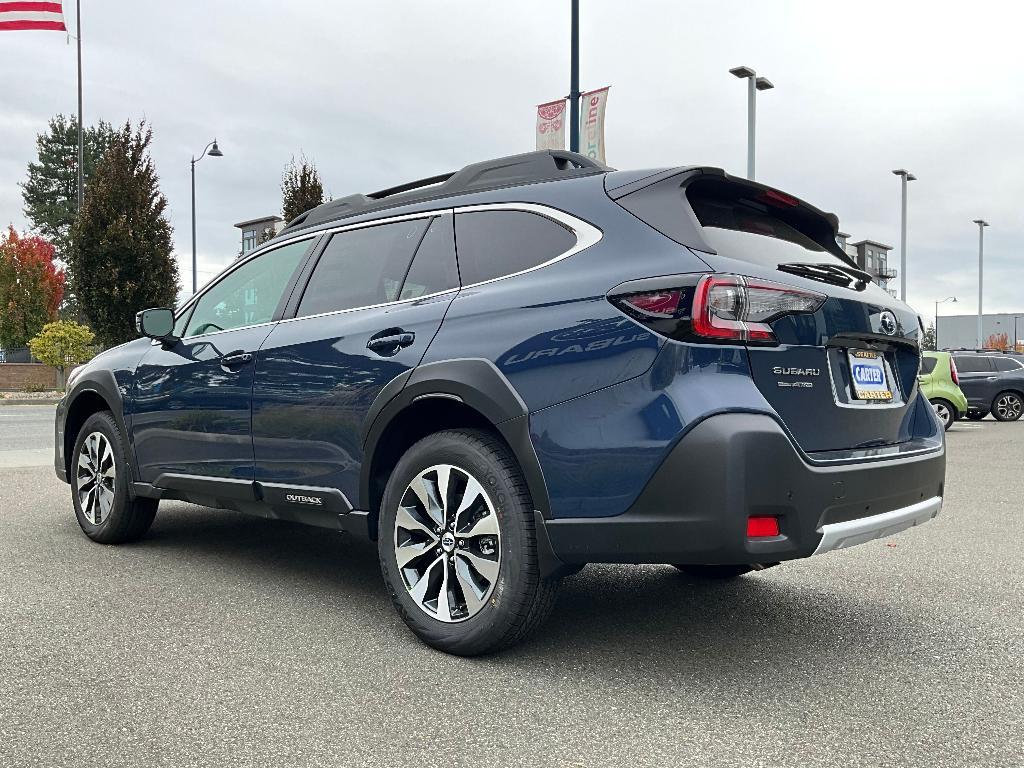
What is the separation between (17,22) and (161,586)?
18.7 metres

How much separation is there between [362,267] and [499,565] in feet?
5.41

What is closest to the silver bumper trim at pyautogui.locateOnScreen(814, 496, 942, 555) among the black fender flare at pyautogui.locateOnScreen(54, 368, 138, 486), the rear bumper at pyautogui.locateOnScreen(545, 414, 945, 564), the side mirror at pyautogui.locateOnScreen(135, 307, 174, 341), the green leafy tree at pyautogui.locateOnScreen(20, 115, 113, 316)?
the rear bumper at pyautogui.locateOnScreen(545, 414, 945, 564)

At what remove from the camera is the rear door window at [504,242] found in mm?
3535

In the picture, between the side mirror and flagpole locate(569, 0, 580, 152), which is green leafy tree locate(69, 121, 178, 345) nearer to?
flagpole locate(569, 0, 580, 152)

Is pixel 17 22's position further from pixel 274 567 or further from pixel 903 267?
pixel 903 267

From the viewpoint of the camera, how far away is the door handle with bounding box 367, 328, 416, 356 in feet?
12.3

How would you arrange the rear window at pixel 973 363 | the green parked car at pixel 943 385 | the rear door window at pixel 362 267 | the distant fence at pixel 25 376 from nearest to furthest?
the rear door window at pixel 362 267
the green parked car at pixel 943 385
the rear window at pixel 973 363
the distant fence at pixel 25 376

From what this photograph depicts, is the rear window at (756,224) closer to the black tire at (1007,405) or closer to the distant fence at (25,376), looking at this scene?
the black tire at (1007,405)

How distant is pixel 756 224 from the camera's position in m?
3.61

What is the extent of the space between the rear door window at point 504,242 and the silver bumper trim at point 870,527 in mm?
1350

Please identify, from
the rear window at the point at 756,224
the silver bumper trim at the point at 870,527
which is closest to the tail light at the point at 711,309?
the rear window at the point at 756,224

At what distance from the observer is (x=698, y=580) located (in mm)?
4695

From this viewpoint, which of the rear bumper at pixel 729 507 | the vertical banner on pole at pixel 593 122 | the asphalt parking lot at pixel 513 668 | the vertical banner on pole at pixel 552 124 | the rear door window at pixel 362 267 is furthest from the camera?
the vertical banner on pole at pixel 552 124

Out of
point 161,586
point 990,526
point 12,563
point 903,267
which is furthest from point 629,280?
point 903,267
